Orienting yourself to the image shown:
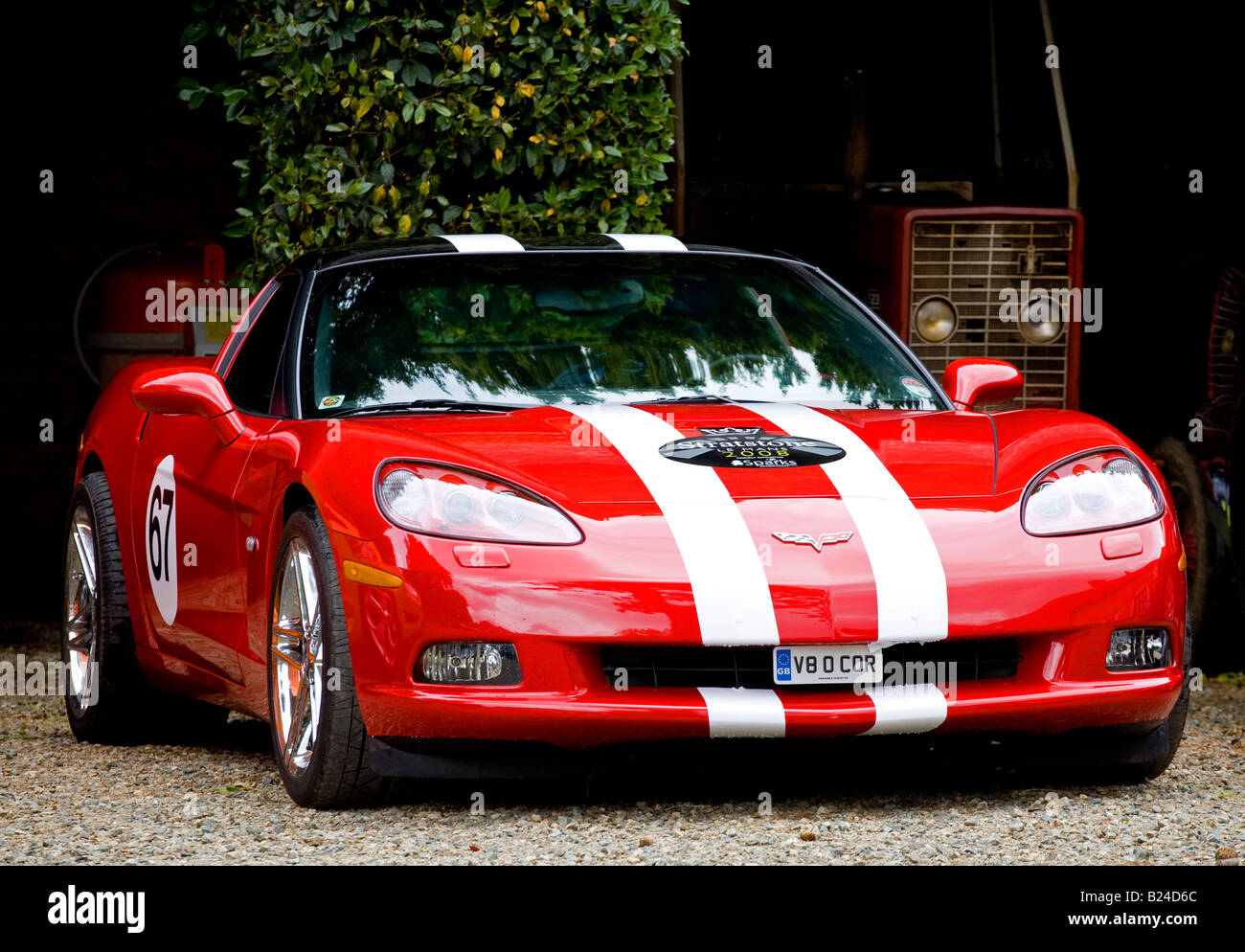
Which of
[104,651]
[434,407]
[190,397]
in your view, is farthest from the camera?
[104,651]

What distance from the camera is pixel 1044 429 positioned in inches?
194

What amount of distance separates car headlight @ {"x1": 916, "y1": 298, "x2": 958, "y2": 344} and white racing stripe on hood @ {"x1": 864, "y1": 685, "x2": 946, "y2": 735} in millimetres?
4196

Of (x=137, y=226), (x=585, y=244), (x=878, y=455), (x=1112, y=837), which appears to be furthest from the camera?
(x=137, y=226)

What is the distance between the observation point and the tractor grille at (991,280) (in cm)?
848

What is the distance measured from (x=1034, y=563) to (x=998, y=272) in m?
4.21

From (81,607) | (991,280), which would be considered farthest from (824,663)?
(991,280)

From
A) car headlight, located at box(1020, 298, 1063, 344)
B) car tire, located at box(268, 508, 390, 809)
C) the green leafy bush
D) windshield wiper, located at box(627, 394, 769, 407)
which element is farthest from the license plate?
car headlight, located at box(1020, 298, 1063, 344)

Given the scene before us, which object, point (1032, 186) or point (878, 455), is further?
point (1032, 186)

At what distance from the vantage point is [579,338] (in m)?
5.40

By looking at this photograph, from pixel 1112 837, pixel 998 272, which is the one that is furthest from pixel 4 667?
pixel 1112 837

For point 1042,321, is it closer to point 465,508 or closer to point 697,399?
point 697,399

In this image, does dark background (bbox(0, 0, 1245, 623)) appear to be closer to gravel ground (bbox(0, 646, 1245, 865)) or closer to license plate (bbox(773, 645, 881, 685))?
gravel ground (bbox(0, 646, 1245, 865))

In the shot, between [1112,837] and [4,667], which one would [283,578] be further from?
[4,667]

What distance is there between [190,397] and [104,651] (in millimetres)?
1171
